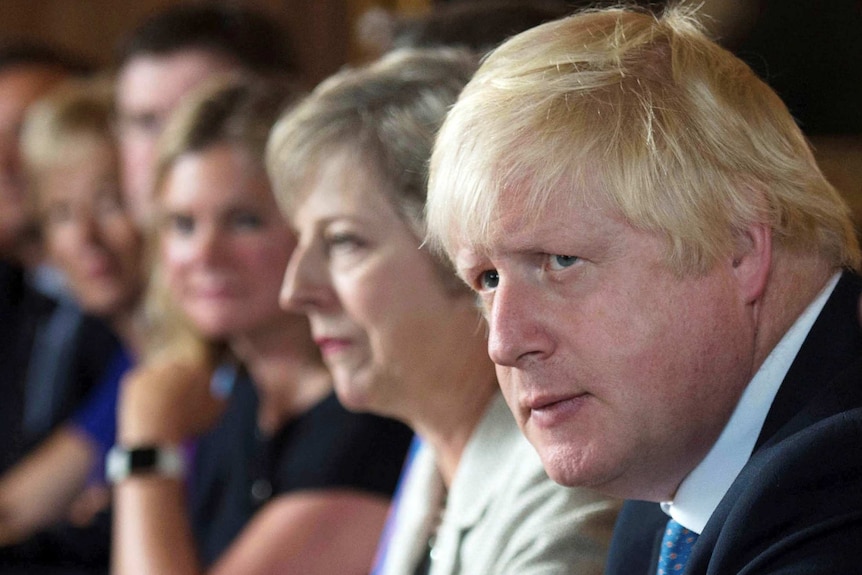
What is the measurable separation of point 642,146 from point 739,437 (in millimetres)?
291

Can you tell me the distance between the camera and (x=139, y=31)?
3148 millimetres

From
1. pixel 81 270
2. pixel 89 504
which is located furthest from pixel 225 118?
pixel 89 504

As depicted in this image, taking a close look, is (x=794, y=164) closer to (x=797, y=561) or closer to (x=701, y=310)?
(x=701, y=310)

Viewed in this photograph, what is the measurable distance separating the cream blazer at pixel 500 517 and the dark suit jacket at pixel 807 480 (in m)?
0.34

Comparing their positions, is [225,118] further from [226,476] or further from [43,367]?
[43,367]

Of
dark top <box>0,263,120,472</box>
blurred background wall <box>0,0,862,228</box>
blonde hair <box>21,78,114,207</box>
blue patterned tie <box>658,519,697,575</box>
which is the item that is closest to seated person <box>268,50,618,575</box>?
blue patterned tie <box>658,519,697,575</box>

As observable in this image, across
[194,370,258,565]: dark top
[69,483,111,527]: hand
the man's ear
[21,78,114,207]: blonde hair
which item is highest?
the man's ear

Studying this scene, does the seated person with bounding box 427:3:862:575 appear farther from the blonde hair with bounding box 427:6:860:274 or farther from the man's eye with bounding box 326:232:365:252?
the man's eye with bounding box 326:232:365:252

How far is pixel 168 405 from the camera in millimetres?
2387

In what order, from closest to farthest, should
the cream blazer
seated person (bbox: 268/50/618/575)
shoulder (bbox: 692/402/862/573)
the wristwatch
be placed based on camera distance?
shoulder (bbox: 692/402/862/573) → the cream blazer → seated person (bbox: 268/50/618/575) → the wristwatch

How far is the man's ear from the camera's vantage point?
1.05 meters

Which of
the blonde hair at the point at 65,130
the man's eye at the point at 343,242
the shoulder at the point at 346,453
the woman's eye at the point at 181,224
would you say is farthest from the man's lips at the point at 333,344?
the blonde hair at the point at 65,130

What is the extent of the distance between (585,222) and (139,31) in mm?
2379

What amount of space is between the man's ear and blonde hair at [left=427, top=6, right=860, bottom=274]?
1 centimetres
